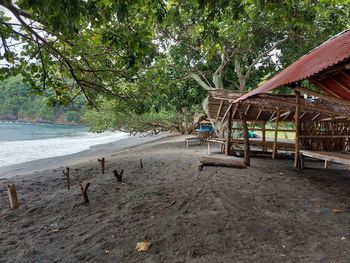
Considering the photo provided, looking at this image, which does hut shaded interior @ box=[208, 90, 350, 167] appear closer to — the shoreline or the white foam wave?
the shoreline

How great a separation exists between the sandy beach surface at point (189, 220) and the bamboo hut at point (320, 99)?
1.45 meters

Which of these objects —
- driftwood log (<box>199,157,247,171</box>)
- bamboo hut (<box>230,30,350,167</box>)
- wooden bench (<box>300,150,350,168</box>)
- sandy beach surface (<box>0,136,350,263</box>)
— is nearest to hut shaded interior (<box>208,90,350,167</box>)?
bamboo hut (<box>230,30,350,167</box>)

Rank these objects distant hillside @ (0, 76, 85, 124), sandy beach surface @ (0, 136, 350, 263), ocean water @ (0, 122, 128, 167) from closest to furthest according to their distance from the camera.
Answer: sandy beach surface @ (0, 136, 350, 263) < ocean water @ (0, 122, 128, 167) < distant hillside @ (0, 76, 85, 124)

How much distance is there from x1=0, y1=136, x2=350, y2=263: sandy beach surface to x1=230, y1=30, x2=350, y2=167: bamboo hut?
1453mm

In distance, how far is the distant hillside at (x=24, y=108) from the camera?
5806 cm

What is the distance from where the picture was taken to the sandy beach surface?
357cm

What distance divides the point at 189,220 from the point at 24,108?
231ft

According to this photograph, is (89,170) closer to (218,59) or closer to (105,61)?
(105,61)

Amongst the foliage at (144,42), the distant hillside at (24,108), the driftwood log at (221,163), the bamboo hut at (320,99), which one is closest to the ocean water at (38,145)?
the foliage at (144,42)

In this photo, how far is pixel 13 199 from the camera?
19.8 ft

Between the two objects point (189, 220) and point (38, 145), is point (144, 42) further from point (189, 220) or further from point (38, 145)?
point (38, 145)

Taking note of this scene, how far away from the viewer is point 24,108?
216 feet

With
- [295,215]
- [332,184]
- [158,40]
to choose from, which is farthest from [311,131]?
[158,40]

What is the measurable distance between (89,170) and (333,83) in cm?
784
